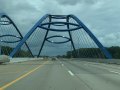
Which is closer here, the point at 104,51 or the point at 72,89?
the point at 72,89

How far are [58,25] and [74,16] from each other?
506 inches

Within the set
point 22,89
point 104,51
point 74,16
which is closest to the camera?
point 22,89

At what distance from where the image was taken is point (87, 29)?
316 feet

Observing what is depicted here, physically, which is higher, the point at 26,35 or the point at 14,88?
the point at 26,35

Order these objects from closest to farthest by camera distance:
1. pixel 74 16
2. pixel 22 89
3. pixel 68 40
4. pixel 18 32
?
pixel 22 89, pixel 74 16, pixel 18 32, pixel 68 40

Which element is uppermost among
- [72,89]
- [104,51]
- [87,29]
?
[87,29]

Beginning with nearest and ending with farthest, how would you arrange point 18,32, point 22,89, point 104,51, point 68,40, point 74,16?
1. point 22,89
2. point 104,51
3. point 74,16
4. point 18,32
5. point 68,40

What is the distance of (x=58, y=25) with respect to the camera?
113 metres

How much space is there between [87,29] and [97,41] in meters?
4.99

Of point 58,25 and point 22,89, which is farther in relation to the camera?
point 58,25

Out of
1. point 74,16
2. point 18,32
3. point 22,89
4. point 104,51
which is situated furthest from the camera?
point 18,32

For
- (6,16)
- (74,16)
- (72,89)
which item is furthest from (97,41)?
(72,89)

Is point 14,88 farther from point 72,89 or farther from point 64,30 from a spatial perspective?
point 64,30

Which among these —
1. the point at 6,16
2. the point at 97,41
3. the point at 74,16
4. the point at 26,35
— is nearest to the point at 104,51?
the point at 97,41
